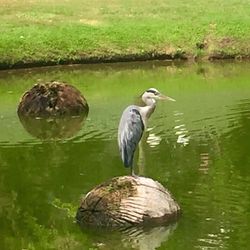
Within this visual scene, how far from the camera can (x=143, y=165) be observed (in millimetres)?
13602

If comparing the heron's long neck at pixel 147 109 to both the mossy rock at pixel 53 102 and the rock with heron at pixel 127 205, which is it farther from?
the mossy rock at pixel 53 102

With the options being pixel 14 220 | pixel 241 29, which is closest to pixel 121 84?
pixel 241 29

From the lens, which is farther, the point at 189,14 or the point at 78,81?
the point at 189,14

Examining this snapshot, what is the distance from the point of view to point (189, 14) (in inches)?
1326

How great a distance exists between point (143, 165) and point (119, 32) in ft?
58.1

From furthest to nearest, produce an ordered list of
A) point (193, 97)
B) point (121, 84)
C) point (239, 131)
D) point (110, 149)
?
point (121, 84)
point (193, 97)
point (239, 131)
point (110, 149)

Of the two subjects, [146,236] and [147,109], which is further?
[147,109]

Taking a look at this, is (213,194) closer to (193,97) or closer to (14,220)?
(14,220)

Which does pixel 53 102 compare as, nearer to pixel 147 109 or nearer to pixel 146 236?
pixel 147 109

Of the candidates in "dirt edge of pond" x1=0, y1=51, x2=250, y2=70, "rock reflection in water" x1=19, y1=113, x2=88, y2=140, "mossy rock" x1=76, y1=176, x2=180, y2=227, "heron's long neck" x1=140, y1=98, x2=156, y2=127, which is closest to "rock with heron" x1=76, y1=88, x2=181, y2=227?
"mossy rock" x1=76, y1=176, x2=180, y2=227

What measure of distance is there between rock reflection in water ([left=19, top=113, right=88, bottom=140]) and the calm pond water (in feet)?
0.14

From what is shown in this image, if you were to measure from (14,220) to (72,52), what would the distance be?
18.6 metres

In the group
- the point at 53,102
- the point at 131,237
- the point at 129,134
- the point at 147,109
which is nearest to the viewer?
the point at 131,237

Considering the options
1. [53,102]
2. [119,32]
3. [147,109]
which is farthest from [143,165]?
[119,32]
